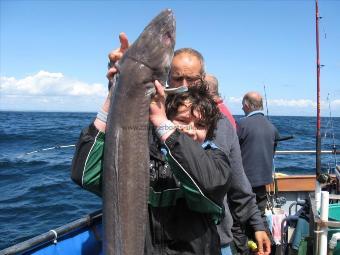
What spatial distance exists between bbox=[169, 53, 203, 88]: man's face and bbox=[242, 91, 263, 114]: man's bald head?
13.6ft

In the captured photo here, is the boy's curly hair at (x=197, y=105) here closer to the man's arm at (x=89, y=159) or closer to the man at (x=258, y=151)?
the man's arm at (x=89, y=159)

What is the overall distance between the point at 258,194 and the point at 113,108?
525 cm

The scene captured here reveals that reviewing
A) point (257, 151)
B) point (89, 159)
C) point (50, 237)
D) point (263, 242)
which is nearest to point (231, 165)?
point (263, 242)

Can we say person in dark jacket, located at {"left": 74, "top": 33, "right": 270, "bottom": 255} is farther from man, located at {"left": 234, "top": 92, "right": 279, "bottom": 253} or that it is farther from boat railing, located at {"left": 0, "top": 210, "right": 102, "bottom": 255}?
man, located at {"left": 234, "top": 92, "right": 279, "bottom": 253}

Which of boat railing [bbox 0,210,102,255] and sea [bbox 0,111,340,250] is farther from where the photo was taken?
sea [bbox 0,111,340,250]

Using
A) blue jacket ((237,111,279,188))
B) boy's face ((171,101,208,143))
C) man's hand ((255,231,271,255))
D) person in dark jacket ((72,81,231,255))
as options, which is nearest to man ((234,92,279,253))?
blue jacket ((237,111,279,188))

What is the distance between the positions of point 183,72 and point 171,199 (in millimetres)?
1098

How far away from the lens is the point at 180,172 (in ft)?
6.90

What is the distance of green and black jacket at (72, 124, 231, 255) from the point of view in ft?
7.25

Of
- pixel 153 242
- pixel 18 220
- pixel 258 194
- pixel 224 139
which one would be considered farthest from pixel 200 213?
pixel 18 220

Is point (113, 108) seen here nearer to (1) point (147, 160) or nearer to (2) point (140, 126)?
(2) point (140, 126)

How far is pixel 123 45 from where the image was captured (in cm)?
237

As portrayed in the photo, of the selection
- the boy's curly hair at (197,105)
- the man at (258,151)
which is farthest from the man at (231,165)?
the man at (258,151)

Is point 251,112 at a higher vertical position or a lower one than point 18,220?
higher
